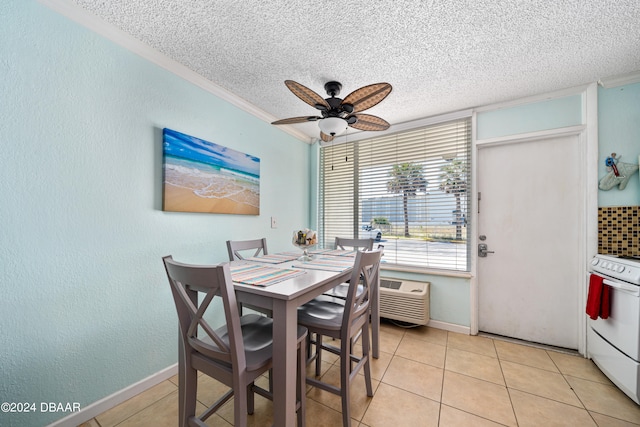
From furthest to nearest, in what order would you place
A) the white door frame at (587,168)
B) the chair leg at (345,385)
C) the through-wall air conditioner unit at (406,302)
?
the through-wall air conditioner unit at (406,302) → the white door frame at (587,168) → the chair leg at (345,385)

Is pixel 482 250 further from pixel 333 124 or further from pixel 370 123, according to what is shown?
pixel 333 124

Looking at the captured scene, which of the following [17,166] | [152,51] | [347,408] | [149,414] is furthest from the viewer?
[152,51]

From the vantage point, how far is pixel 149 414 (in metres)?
1.45

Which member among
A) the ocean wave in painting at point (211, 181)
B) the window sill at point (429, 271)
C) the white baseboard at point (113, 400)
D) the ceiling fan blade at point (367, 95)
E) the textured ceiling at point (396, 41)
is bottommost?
the white baseboard at point (113, 400)

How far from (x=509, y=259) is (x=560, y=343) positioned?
841 mm

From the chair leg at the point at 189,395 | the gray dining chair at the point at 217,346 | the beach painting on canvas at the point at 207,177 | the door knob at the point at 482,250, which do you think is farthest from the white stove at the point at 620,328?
the beach painting on canvas at the point at 207,177

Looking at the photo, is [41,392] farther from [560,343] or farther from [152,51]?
[560,343]

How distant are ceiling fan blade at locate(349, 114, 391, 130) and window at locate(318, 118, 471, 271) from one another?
117 centimetres

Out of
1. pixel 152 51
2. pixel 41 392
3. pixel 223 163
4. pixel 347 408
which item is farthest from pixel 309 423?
pixel 152 51

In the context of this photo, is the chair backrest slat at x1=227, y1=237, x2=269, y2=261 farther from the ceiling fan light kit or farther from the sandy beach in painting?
the ceiling fan light kit

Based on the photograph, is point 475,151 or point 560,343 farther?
point 475,151

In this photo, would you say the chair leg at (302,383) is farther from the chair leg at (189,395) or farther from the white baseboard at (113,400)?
the white baseboard at (113,400)

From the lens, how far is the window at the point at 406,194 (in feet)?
8.68

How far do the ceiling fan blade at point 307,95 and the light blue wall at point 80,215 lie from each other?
1.04m
